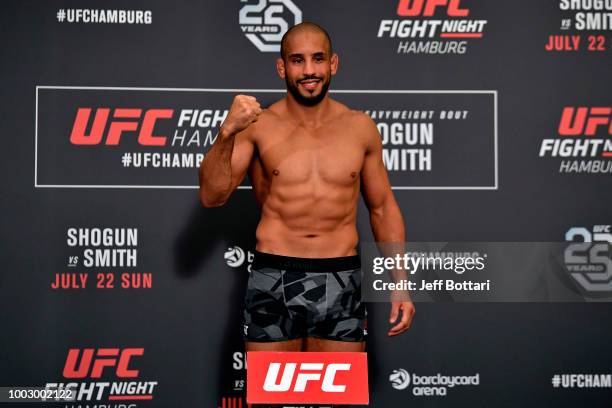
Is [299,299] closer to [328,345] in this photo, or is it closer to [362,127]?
[328,345]

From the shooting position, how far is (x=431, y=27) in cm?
349

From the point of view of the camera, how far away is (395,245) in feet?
9.19

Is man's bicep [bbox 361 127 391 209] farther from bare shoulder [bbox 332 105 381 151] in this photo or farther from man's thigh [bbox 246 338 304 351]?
man's thigh [bbox 246 338 304 351]

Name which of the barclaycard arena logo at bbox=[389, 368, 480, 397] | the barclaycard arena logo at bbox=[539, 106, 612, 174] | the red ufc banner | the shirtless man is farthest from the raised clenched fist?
the barclaycard arena logo at bbox=[539, 106, 612, 174]

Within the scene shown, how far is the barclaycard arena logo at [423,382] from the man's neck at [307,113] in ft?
4.50

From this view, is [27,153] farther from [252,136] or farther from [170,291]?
[252,136]

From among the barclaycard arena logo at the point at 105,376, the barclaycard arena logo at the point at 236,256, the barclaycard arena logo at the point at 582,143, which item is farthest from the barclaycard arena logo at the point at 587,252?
the barclaycard arena logo at the point at 105,376

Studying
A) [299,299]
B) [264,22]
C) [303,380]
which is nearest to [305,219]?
[299,299]

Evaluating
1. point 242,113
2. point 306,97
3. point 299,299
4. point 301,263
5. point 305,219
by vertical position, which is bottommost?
point 299,299

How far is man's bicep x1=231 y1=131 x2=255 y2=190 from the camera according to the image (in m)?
2.62

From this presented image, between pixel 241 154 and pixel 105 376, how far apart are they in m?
1.39

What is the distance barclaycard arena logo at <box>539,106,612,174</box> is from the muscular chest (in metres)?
1.29

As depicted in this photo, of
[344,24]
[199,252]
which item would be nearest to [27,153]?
[199,252]

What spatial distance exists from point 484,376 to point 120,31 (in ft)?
7.75
